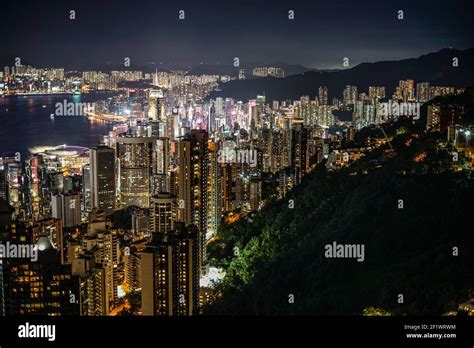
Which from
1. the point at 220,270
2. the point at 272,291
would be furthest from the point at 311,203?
the point at 272,291

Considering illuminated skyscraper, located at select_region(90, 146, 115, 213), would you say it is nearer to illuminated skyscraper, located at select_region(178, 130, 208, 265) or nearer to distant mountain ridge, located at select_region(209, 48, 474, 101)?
illuminated skyscraper, located at select_region(178, 130, 208, 265)

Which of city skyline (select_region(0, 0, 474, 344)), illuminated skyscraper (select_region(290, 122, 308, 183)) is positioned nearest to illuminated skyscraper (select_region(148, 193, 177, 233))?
city skyline (select_region(0, 0, 474, 344))

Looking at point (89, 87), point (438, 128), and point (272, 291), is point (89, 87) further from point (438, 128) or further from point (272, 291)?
point (438, 128)

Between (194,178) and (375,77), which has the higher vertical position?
(375,77)

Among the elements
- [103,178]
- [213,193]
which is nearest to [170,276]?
[213,193]

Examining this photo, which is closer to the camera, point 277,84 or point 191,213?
point 277,84

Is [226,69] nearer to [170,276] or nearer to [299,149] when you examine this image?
[170,276]
